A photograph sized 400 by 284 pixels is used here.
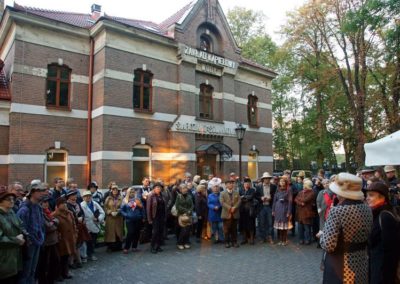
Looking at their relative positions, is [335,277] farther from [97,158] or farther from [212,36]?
[212,36]

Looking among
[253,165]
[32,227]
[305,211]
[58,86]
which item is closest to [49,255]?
[32,227]

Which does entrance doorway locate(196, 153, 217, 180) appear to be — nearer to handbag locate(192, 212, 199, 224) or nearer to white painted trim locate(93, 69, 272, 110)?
white painted trim locate(93, 69, 272, 110)

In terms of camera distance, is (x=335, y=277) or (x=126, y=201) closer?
(x=335, y=277)

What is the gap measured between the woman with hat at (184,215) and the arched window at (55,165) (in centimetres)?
692

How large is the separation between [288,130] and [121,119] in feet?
74.1

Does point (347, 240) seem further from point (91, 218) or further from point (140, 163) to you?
point (140, 163)

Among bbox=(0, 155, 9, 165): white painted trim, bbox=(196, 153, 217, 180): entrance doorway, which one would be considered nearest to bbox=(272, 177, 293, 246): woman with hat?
bbox=(196, 153, 217, 180): entrance doorway

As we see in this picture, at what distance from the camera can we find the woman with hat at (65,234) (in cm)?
652

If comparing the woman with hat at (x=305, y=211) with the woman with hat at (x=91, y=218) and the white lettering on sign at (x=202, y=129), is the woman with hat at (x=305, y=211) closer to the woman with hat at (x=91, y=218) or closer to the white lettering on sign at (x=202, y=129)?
the woman with hat at (x=91, y=218)

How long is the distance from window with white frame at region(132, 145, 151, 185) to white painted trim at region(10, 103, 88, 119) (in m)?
2.78

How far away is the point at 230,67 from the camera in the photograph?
19141mm

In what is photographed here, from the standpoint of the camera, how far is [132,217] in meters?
8.98

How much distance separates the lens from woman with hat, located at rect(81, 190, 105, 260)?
26.6ft

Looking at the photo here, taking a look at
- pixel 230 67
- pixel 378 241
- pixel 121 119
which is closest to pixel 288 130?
pixel 230 67
